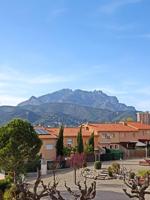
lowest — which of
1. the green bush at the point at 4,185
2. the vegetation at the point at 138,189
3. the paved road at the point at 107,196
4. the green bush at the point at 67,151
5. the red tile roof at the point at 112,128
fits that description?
the paved road at the point at 107,196

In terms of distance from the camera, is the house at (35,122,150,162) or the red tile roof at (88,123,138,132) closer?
the house at (35,122,150,162)

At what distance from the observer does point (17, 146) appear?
37.6 meters

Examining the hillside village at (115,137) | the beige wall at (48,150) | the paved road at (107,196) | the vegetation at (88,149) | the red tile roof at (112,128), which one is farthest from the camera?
the red tile roof at (112,128)

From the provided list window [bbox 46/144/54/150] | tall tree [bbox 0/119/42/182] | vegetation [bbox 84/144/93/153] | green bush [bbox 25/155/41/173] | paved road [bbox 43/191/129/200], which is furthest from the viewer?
vegetation [bbox 84/144/93/153]

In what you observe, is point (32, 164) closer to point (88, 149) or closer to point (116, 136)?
point (88, 149)

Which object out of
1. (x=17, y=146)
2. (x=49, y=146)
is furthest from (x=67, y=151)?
(x=17, y=146)

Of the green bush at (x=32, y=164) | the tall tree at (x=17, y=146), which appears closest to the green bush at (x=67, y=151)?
the green bush at (x=32, y=164)

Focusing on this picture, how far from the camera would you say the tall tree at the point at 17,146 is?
121 feet

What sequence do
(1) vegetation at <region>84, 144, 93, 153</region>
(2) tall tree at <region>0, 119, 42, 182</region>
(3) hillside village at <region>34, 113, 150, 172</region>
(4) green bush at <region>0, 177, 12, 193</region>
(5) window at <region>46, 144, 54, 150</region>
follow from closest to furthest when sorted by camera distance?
(4) green bush at <region>0, 177, 12, 193</region>
(2) tall tree at <region>0, 119, 42, 182</region>
(5) window at <region>46, 144, 54, 150</region>
(1) vegetation at <region>84, 144, 93, 153</region>
(3) hillside village at <region>34, 113, 150, 172</region>

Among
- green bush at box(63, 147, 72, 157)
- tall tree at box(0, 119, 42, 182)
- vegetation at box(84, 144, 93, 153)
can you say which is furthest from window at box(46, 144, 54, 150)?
tall tree at box(0, 119, 42, 182)

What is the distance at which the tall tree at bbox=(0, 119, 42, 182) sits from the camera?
37000 millimetres

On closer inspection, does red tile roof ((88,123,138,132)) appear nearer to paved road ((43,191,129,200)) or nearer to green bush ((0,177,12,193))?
paved road ((43,191,129,200))

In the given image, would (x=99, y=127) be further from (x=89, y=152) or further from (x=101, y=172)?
(x=101, y=172)

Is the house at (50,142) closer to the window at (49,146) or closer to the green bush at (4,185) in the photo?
the window at (49,146)
